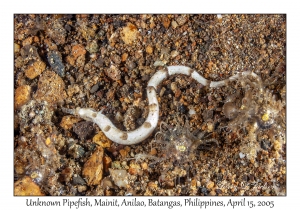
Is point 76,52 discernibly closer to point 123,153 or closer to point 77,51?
point 77,51

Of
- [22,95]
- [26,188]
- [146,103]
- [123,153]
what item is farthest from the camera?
[146,103]

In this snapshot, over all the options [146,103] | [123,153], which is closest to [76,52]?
[146,103]

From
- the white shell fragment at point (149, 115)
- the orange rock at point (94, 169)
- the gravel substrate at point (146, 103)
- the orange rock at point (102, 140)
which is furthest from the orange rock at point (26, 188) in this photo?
the white shell fragment at point (149, 115)

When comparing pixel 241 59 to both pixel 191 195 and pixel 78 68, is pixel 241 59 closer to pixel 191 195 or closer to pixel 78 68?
pixel 191 195

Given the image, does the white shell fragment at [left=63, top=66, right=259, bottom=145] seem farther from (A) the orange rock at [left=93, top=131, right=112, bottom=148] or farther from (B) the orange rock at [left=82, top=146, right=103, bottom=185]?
(B) the orange rock at [left=82, top=146, right=103, bottom=185]

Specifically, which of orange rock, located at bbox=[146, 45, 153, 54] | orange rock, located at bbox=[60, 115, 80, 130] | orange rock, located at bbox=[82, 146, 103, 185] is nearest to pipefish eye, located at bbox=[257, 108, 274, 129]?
orange rock, located at bbox=[146, 45, 153, 54]

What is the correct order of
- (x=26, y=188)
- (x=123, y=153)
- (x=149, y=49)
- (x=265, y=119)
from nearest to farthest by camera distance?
(x=26, y=188)
(x=265, y=119)
(x=123, y=153)
(x=149, y=49)

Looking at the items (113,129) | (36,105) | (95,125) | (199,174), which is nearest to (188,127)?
(199,174)
